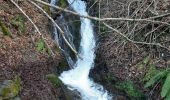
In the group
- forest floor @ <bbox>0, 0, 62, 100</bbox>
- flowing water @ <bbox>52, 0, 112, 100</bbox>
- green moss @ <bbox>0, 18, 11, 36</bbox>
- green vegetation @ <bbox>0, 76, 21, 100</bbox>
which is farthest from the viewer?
flowing water @ <bbox>52, 0, 112, 100</bbox>

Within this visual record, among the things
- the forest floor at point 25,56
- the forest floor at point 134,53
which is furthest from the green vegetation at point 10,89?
the forest floor at point 134,53

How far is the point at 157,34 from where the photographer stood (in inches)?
400

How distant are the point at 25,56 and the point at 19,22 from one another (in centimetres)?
134

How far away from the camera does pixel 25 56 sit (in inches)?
350

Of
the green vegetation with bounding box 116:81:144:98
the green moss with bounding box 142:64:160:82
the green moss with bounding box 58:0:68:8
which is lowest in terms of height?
the green vegetation with bounding box 116:81:144:98

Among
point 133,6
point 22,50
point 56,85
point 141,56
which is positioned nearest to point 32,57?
point 22,50

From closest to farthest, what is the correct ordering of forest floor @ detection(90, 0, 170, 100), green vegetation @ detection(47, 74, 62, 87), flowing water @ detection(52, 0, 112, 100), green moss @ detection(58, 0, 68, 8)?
green vegetation @ detection(47, 74, 62, 87), forest floor @ detection(90, 0, 170, 100), flowing water @ detection(52, 0, 112, 100), green moss @ detection(58, 0, 68, 8)

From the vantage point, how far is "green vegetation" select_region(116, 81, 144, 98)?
9344 millimetres

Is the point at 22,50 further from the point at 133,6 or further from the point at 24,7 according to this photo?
the point at 133,6

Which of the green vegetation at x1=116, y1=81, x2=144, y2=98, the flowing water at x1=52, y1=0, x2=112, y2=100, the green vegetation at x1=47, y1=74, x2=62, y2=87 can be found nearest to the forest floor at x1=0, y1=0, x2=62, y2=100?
the green vegetation at x1=47, y1=74, x2=62, y2=87

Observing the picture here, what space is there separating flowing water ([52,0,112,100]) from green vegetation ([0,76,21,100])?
7.72 ft

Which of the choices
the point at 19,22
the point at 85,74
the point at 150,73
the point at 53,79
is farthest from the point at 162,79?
the point at 19,22

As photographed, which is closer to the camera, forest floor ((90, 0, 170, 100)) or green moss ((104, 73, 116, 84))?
forest floor ((90, 0, 170, 100))

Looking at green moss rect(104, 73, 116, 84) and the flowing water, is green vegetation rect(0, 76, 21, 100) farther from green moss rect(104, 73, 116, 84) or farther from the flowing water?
green moss rect(104, 73, 116, 84)
